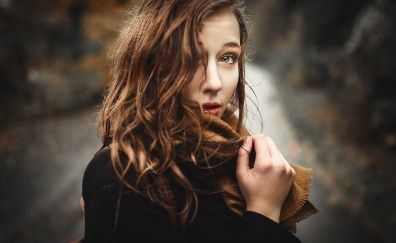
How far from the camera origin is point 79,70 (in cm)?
1230

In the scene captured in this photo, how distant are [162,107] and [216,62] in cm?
33

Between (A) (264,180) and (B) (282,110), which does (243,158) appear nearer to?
(A) (264,180)

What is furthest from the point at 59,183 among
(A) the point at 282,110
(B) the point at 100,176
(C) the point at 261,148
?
(A) the point at 282,110

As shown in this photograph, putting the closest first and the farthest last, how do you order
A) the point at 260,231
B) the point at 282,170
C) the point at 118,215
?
the point at 118,215 → the point at 260,231 → the point at 282,170

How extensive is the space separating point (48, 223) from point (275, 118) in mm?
7067

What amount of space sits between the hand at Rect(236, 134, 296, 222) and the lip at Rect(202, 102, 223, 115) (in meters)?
0.23

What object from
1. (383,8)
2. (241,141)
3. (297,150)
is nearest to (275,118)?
(297,150)

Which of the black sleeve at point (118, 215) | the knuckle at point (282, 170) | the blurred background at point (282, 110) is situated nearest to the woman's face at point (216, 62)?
the knuckle at point (282, 170)

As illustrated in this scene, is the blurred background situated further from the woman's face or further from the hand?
the hand

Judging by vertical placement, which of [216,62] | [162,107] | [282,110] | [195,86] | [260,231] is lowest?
[282,110]

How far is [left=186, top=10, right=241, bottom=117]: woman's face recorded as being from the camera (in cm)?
139

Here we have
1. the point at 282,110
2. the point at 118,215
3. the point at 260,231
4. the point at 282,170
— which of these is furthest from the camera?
the point at 282,110

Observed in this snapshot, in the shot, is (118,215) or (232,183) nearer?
(118,215)

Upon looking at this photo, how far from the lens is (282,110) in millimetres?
10477
